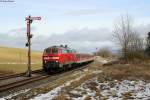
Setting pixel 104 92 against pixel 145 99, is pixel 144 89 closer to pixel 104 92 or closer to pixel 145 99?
pixel 104 92

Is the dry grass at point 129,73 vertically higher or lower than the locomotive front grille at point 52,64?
lower

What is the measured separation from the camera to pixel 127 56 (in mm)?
59688

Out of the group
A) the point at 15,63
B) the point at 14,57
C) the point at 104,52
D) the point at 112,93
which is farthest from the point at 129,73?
the point at 104,52

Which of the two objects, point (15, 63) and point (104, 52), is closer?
point (15, 63)

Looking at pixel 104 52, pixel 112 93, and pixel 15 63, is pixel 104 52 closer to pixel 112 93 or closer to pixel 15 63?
Result: pixel 15 63

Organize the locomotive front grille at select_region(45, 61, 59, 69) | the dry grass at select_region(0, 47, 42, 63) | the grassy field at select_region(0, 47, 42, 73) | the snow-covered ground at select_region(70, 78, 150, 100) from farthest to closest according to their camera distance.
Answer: the dry grass at select_region(0, 47, 42, 63)
the grassy field at select_region(0, 47, 42, 73)
the locomotive front grille at select_region(45, 61, 59, 69)
the snow-covered ground at select_region(70, 78, 150, 100)

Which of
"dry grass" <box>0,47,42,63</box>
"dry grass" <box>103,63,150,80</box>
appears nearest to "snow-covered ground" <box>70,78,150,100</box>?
"dry grass" <box>103,63,150,80</box>

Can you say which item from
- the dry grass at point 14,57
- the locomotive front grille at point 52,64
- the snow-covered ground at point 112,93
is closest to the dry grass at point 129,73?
the snow-covered ground at point 112,93

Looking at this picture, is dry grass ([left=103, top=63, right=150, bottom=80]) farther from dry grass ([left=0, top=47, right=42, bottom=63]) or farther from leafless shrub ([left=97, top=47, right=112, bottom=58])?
leafless shrub ([left=97, top=47, right=112, bottom=58])

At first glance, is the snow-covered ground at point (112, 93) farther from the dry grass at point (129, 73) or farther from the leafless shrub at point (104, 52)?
the leafless shrub at point (104, 52)

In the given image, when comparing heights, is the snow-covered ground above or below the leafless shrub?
below

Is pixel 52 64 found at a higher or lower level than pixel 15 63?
higher

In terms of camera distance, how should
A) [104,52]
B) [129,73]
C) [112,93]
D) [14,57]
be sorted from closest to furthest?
[112,93] → [129,73] → [14,57] → [104,52]

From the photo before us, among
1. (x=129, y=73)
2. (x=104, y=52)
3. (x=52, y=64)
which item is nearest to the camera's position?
(x=129, y=73)
